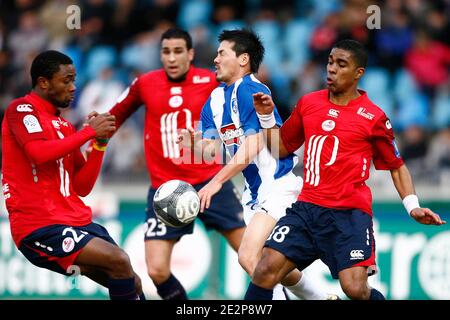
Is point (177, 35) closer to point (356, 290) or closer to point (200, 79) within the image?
point (200, 79)

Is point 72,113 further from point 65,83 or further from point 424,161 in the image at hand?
point 65,83

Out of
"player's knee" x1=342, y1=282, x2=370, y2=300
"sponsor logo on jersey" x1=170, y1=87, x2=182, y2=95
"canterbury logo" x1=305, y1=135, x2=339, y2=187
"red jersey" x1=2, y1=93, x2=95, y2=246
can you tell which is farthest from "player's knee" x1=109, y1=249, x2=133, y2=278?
"sponsor logo on jersey" x1=170, y1=87, x2=182, y2=95

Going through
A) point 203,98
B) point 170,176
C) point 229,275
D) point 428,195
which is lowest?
point 229,275

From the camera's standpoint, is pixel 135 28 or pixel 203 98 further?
pixel 135 28

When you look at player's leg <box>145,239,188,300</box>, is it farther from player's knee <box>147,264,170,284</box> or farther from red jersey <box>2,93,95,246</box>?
red jersey <box>2,93,95,246</box>

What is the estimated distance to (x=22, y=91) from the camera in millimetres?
14539

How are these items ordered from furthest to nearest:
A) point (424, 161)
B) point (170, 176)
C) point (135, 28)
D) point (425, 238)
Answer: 1. point (135, 28)
2. point (424, 161)
3. point (425, 238)
4. point (170, 176)

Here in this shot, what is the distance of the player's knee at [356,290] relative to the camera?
729 cm

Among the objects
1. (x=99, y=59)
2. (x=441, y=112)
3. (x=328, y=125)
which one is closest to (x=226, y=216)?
(x=328, y=125)

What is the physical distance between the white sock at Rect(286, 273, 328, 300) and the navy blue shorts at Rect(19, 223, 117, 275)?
6.41ft

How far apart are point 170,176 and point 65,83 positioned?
6.56 ft

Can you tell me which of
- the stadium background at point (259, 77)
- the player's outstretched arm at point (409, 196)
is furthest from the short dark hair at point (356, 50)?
the stadium background at point (259, 77)

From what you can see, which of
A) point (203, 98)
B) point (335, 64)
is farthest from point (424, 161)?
point (335, 64)

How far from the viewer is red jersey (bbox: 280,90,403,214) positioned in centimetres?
749
